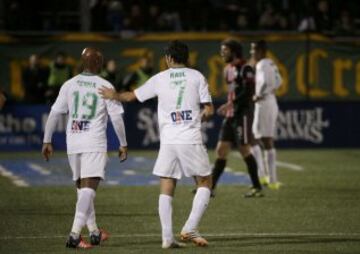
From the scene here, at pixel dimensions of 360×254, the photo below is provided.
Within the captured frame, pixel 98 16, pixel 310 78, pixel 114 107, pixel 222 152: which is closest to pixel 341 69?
pixel 310 78

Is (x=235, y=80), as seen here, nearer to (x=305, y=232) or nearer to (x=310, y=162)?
(x=305, y=232)

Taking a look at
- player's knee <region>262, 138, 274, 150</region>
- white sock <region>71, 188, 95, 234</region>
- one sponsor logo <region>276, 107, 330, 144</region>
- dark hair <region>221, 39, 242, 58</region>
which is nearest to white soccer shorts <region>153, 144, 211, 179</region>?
white sock <region>71, 188, 95, 234</region>

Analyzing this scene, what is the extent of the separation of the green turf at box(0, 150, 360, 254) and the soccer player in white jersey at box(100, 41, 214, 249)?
1.79 ft

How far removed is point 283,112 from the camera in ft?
87.8

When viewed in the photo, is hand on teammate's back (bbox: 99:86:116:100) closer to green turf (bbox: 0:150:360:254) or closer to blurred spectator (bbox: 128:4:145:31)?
green turf (bbox: 0:150:360:254)

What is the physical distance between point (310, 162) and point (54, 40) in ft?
24.7

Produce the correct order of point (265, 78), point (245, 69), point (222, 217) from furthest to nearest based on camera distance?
point (265, 78) < point (245, 69) < point (222, 217)

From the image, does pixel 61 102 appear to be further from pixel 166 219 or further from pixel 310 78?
pixel 310 78

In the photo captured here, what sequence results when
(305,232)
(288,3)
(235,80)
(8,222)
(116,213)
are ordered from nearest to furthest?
(305,232)
(8,222)
(116,213)
(235,80)
(288,3)

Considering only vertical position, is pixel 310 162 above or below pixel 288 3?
below

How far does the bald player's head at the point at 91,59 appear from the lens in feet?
36.2

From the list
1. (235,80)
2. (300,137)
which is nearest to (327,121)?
(300,137)

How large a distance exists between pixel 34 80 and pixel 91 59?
15.5 meters

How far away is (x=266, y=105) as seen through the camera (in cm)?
1805
